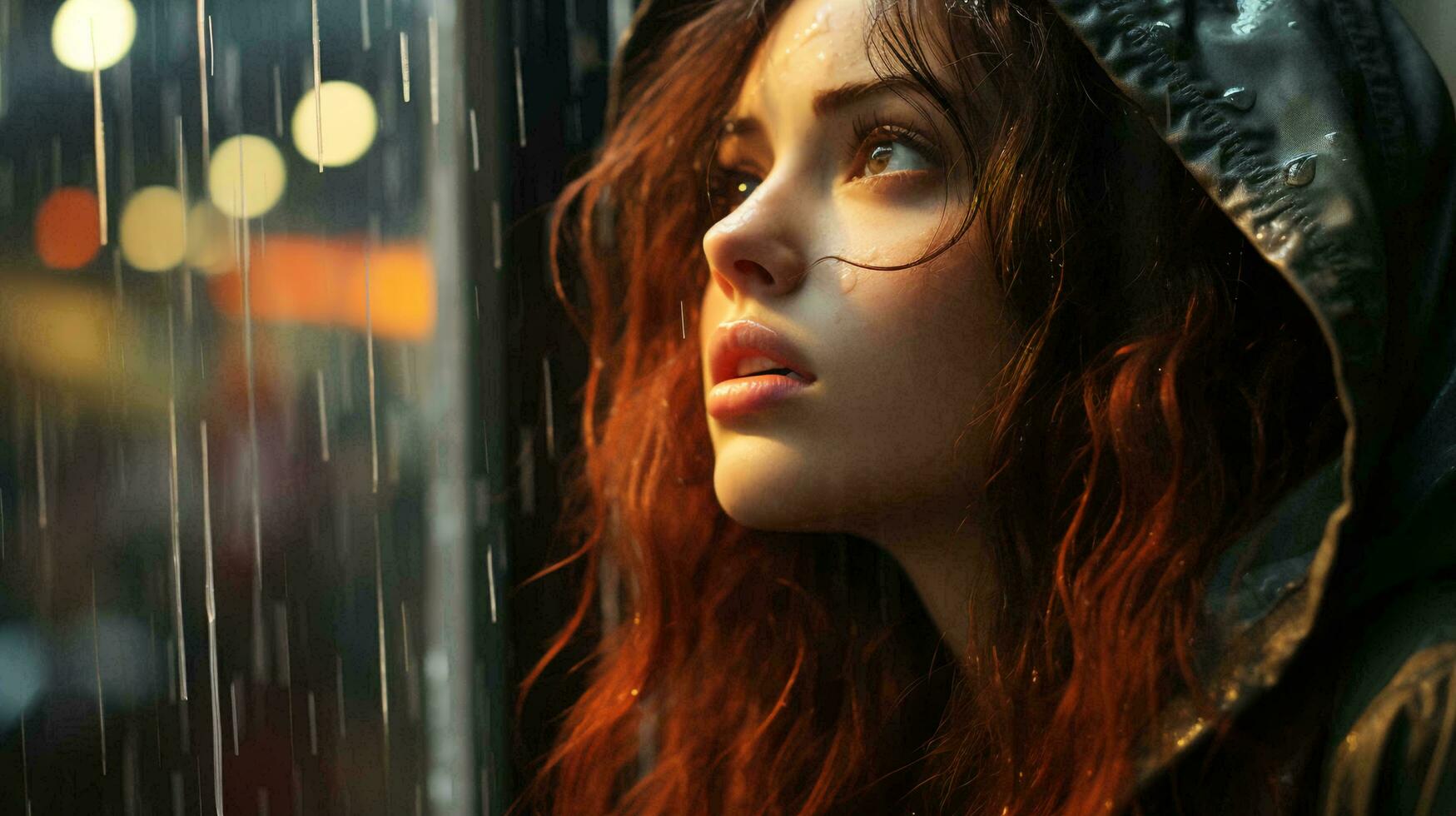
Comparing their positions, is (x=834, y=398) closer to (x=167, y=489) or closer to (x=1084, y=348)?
(x=1084, y=348)

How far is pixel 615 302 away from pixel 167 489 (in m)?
0.51

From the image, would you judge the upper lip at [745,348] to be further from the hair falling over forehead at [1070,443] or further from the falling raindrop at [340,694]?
the falling raindrop at [340,694]

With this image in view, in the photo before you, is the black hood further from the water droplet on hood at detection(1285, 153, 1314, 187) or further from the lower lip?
the lower lip

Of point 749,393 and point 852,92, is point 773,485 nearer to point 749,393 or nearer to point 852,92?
point 749,393

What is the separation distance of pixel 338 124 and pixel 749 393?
73 cm

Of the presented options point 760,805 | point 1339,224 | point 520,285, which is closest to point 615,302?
point 520,285

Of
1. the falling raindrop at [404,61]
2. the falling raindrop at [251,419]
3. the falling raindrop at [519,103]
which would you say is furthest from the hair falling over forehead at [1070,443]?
the falling raindrop at [251,419]

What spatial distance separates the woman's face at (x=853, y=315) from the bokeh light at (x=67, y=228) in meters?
0.71

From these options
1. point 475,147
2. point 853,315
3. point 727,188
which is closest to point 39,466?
point 475,147

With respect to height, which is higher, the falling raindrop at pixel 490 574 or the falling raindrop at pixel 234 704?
the falling raindrop at pixel 490 574

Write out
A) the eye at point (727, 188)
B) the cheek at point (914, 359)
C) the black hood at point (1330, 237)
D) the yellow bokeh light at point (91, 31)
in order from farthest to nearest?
the yellow bokeh light at point (91, 31)
the eye at point (727, 188)
the cheek at point (914, 359)
the black hood at point (1330, 237)

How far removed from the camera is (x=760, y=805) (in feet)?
3.47

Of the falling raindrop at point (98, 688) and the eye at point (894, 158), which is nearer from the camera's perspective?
the eye at point (894, 158)

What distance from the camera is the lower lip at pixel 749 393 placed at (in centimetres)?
88
